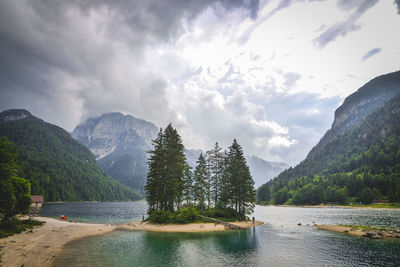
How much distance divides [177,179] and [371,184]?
157 meters

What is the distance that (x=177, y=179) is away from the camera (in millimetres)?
60562

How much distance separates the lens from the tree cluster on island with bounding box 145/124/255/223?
191 feet

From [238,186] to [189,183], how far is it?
18.7 meters

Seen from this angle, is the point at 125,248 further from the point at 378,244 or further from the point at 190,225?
the point at 378,244

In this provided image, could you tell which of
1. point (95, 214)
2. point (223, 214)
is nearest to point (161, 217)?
point (223, 214)

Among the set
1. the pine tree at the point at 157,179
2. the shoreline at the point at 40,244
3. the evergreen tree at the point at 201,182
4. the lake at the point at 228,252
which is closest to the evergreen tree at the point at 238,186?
the evergreen tree at the point at 201,182

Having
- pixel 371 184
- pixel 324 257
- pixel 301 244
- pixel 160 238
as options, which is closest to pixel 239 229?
pixel 301 244

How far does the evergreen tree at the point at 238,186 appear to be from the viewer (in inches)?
2554

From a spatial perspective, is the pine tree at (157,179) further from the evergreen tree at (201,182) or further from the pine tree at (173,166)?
the evergreen tree at (201,182)

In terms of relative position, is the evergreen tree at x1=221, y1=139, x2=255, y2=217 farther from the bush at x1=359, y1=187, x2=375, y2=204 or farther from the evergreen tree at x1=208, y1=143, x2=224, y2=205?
the bush at x1=359, y1=187, x2=375, y2=204

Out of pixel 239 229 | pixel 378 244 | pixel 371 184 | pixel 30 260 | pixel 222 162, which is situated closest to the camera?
pixel 30 260

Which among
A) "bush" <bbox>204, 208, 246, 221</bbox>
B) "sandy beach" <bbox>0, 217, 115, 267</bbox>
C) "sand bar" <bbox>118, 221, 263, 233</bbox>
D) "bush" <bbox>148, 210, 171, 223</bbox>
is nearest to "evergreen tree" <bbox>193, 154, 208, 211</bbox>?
"bush" <bbox>204, 208, 246, 221</bbox>

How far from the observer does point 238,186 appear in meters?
64.8

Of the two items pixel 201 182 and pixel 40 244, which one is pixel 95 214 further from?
pixel 40 244
